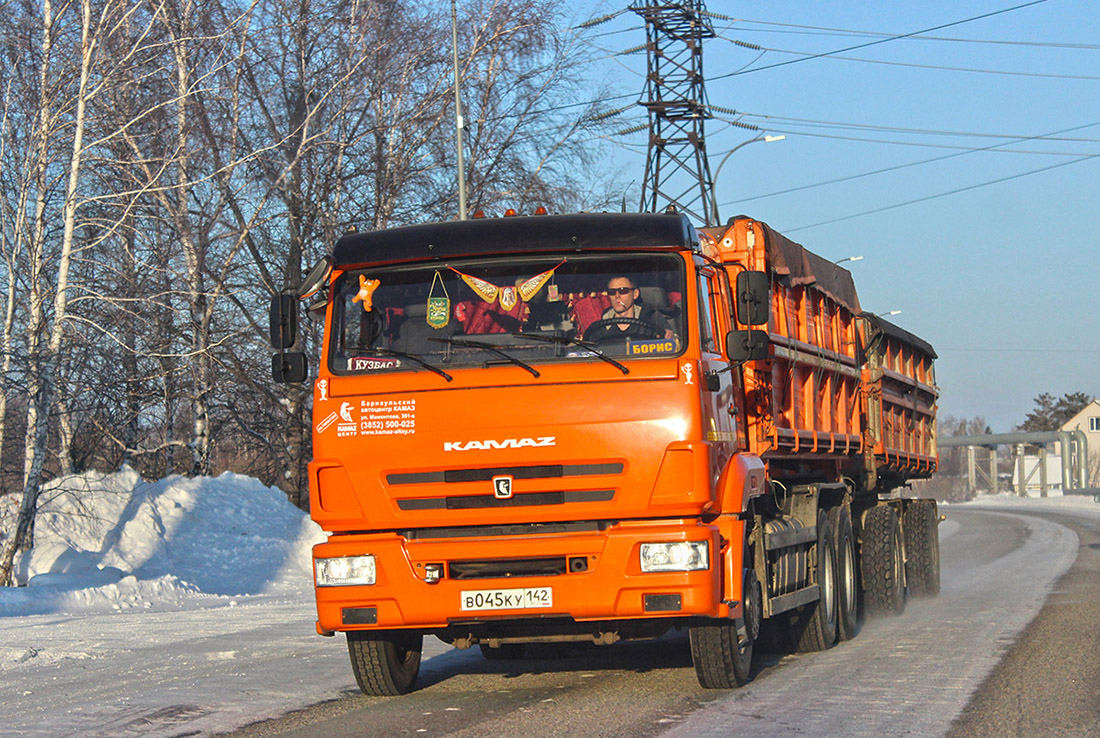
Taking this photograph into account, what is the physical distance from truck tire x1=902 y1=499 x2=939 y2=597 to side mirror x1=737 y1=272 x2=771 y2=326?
757cm

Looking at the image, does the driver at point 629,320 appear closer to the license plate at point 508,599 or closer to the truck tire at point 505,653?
the license plate at point 508,599

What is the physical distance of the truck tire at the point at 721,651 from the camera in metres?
8.02

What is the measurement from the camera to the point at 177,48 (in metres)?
19.9

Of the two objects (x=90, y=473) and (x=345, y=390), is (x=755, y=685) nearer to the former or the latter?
(x=345, y=390)

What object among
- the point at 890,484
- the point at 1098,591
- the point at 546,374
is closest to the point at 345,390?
the point at 546,374

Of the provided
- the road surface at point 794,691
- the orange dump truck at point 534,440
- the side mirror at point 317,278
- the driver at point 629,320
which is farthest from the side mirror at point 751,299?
the side mirror at point 317,278

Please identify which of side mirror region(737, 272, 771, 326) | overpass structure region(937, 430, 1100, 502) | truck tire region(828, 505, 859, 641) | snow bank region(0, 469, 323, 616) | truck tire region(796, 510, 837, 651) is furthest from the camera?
overpass structure region(937, 430, 1100, 502)

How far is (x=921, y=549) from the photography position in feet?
51.3

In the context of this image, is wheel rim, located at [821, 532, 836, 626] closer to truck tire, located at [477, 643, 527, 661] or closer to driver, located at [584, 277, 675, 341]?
truck tire, located at [477, 643, 527, 661]

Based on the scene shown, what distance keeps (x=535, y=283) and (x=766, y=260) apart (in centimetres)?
245

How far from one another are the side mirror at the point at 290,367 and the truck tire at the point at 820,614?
4339 millimetres

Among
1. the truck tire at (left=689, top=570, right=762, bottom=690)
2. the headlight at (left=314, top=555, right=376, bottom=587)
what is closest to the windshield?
the headlight at (left=314, top=555, right=376, bottom=587)

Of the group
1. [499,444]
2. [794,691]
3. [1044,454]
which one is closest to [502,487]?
[499,444]

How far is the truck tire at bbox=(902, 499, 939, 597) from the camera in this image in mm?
15156
